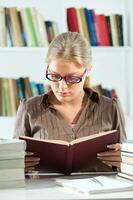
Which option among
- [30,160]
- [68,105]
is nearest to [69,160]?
[30,160]

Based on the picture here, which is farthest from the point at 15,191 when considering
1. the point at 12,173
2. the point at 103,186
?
the point at 103,186

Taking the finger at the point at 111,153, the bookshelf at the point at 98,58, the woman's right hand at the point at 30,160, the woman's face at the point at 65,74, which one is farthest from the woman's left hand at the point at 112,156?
the bookshelf at the point at 98,58

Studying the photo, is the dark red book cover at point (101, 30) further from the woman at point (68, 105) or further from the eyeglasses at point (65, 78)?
the eyeglasses at point (65, 78)

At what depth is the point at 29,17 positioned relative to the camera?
326 centimetres

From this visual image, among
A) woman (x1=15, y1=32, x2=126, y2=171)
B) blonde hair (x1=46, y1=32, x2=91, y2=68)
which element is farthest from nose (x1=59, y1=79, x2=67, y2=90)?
blonde hair (x1=46, y1=32, x2=91, y2=68)

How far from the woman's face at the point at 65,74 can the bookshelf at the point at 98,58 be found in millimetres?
1095

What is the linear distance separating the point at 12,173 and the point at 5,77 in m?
1.76

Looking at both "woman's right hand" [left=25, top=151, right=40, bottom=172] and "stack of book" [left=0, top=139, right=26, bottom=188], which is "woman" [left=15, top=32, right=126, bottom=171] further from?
"stack of book" [left=0, top=139, right=26, bottom=188]

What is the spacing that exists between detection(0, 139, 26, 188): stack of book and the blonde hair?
66 cm

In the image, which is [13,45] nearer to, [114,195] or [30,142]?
[30,142]

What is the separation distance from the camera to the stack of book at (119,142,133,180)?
1.84 metres

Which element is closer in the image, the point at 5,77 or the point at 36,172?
the point at 36,172

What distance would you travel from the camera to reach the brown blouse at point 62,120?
2326 mm

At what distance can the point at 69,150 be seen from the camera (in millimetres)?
1924
